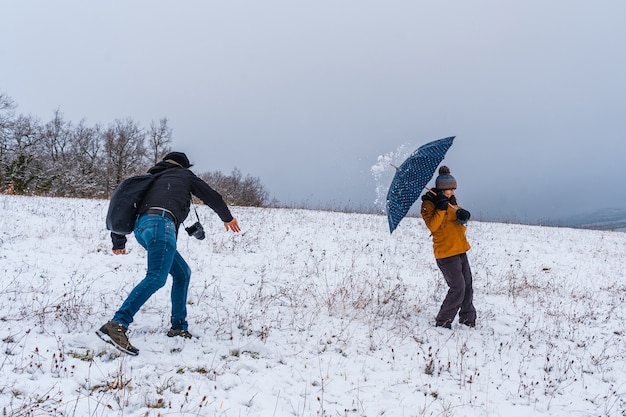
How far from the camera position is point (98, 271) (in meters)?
6.49

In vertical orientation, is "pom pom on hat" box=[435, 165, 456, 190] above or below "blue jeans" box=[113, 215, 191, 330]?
above

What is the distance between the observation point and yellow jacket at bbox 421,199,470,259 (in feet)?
16.9

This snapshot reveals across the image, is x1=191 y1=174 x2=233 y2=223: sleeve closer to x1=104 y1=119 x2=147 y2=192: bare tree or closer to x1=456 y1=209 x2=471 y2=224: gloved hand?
x1=456 y1=209 x2=471 y2=224: gloved hand

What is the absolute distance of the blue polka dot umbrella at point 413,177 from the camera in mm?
4777

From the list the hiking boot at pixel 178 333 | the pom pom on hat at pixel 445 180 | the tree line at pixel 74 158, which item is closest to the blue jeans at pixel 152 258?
the hiking boot at pixel 178 333

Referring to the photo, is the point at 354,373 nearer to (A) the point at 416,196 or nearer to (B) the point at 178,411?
(B) the point at 178,411

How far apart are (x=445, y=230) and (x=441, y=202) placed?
442mm

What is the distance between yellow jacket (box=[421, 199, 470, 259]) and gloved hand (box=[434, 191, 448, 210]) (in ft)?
0.19

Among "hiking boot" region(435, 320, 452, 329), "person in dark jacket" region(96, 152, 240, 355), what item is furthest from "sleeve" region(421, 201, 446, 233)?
"person in dark jacket" region(96, 152, 240, 355)

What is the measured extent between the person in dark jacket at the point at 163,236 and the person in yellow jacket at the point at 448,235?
284cm

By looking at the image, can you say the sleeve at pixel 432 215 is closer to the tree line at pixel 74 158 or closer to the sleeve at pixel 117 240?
the sleeve at pixel 117 240

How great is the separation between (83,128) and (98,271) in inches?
2400

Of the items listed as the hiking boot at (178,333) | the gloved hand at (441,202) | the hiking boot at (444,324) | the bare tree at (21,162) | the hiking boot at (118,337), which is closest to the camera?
the hiking boot at (118,337)

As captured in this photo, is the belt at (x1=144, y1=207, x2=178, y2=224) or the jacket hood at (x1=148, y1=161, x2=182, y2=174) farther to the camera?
the jacket hood at (x1=148, y1=161, x2=182, y2=174)
